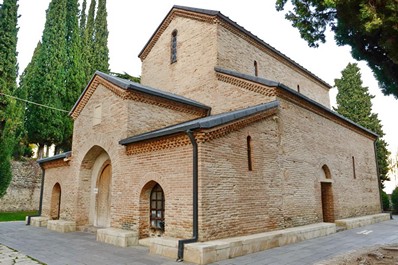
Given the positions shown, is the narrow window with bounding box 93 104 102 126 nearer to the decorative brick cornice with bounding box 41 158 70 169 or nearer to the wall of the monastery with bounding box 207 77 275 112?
the decorative brick cornice with bounding box 41 158 70 169

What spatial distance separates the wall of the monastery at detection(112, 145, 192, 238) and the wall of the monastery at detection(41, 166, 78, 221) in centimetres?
329

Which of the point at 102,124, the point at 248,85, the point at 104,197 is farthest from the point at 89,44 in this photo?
the point at 248,85

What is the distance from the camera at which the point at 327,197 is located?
12094 mm

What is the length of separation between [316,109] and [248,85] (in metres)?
3.39

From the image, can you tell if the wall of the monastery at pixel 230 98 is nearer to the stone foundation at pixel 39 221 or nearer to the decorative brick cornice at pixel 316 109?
the decorative brick cornice at pixel 316 109

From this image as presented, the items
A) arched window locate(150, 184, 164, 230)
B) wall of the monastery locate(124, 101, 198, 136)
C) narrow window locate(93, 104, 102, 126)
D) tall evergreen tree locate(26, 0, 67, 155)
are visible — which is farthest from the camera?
tall evergreen tree locate(26, 0, 67, 155)

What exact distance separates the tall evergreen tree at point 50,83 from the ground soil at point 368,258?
21.8 m

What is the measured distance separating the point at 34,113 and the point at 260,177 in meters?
20.2

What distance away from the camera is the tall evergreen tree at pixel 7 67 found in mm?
12375

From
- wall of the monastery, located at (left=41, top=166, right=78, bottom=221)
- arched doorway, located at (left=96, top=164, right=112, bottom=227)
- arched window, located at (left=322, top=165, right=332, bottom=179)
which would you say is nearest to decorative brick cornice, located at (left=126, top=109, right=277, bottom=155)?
arched doorway, located at (left=96, top=164, right=112, bottom=227)

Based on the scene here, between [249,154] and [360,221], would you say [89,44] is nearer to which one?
[249,154]

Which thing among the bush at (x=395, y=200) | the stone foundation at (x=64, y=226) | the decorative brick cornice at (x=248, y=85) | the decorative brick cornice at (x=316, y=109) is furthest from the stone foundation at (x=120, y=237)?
the bush at (x=395, y=200)

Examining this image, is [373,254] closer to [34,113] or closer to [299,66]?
[299,66]

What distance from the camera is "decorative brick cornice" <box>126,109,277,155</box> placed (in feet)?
23.3
